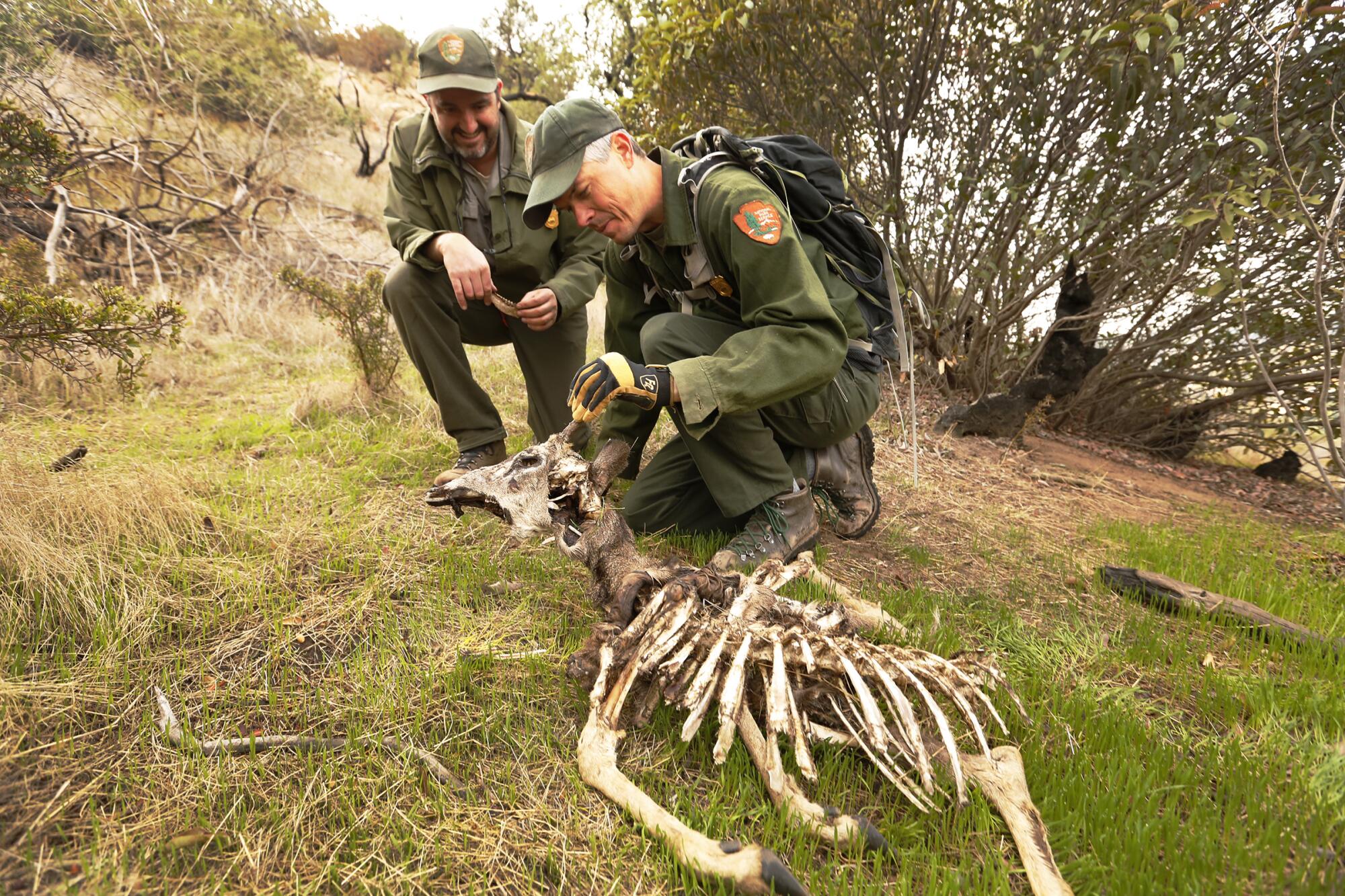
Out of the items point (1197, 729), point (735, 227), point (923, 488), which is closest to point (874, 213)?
point (923, 488)

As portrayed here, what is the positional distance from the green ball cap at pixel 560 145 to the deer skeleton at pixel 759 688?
3.00ft

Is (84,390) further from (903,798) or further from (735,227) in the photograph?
(903,798)

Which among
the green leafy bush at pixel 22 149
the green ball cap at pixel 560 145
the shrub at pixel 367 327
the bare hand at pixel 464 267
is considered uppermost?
the green ball cap at pixel 560 145

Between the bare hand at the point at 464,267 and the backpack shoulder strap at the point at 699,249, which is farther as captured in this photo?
the bare hand at the point at 464,267

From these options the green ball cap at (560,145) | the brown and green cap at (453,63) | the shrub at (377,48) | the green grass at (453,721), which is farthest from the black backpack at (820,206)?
the shrub at (377,48)

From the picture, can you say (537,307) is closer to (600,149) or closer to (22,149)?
(600,149)

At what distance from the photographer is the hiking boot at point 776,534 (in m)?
2.57

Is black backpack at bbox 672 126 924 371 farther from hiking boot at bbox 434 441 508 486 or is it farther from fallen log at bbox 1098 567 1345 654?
hiking boot at bbox 434 441 508 486

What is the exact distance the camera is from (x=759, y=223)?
7.47ft

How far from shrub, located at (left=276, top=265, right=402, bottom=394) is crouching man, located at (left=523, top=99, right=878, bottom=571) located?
1.94 m

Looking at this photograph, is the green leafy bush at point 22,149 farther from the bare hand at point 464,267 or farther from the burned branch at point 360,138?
the burned branch at point 360,138

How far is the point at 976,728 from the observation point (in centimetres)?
159

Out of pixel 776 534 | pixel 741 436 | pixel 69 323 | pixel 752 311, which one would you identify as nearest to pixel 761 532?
pixel 776 534

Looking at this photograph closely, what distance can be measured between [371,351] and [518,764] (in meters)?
3.39
